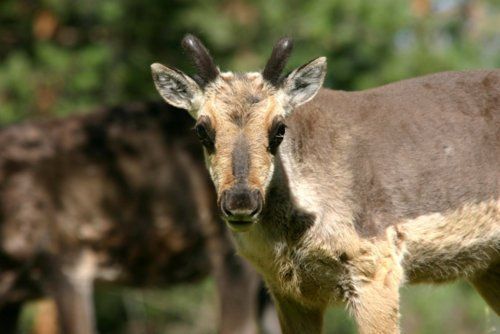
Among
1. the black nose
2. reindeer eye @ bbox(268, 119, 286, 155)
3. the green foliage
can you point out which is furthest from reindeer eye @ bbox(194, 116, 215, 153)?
the green foliage

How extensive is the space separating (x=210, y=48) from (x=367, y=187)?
27.7 feet

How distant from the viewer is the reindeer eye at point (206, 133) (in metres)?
6.69

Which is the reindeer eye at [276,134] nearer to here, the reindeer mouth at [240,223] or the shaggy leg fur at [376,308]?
the reindeer mouth at [240,223]

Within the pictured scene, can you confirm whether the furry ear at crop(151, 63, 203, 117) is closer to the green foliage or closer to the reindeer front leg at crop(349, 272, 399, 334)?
the reindeer front leg at crop(349, 272, 399, 334)

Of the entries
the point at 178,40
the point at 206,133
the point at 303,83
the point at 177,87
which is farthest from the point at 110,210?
the point at 206,133

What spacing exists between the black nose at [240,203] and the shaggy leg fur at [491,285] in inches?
91.5

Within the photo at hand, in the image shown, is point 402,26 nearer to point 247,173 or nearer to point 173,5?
point 173,5

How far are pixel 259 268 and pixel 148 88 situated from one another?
32.5ft

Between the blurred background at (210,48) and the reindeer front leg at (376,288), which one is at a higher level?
the blurred background at (210,48)

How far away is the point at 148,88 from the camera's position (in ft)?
55.4

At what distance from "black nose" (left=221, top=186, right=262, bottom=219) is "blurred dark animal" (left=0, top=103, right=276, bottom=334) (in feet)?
17.9

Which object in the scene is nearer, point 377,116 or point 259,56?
point 377,116

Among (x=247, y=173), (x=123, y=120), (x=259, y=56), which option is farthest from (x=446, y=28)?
(x=247, y=173)

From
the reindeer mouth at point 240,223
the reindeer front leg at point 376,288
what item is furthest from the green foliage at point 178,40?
the reindeer mouth at point 240,223
